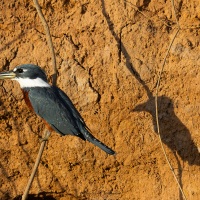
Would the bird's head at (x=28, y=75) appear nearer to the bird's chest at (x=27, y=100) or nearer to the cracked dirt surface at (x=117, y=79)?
the bird's chest at (x=27, y=100)

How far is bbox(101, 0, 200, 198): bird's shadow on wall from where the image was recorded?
22.3 ft

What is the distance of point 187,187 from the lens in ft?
22.8

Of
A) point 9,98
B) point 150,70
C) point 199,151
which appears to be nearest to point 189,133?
point 199,151

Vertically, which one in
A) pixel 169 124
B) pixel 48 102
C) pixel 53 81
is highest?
pixel 53 81

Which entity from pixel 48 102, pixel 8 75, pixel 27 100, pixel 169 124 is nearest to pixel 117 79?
pixel 169 124

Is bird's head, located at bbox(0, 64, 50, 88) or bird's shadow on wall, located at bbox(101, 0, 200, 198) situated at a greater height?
bird's head, located at bbox(0, 64, 50, 88)

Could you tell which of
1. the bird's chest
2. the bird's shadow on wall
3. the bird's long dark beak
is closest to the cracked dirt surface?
the bird's shadow on wall

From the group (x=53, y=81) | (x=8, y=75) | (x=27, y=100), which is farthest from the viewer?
(x=27, y=100)

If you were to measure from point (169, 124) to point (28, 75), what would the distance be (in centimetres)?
145

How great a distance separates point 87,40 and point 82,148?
41.0 inches

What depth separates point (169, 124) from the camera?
6863 mm

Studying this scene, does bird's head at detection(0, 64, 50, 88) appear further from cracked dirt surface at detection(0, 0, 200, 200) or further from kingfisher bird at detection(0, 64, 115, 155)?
cracked dirt surface at detection(0, 0, 200, 200)

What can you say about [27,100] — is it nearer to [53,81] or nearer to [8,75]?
[8,75]

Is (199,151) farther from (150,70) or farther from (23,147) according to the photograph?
(23,147)
